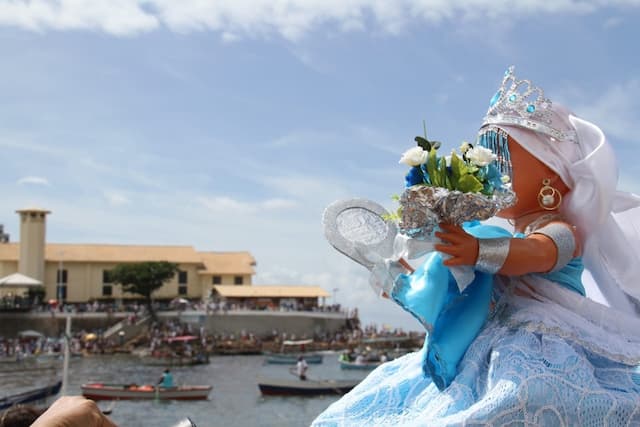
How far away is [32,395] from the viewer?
21.9 meters

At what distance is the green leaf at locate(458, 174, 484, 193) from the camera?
257 centimetres

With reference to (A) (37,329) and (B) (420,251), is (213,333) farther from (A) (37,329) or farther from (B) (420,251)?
(B) (420,251)

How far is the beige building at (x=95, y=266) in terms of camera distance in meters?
52.4

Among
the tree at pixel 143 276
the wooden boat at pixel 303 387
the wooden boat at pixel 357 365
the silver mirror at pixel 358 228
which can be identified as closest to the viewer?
the silver mirror at pixel 358 228

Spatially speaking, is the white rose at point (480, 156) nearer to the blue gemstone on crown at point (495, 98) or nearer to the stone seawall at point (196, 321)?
the blue gemstone on crown at point (495, 98)

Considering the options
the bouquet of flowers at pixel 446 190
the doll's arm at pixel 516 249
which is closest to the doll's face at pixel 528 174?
the doll's arm at pixel 516 249

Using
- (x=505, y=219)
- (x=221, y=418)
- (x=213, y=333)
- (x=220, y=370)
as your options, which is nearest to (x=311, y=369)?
(x=220, y=370)

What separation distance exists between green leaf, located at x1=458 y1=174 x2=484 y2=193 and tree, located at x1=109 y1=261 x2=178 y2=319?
157 ft

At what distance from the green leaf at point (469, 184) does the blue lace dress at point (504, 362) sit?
28 cm

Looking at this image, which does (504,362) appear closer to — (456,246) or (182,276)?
(456,246)

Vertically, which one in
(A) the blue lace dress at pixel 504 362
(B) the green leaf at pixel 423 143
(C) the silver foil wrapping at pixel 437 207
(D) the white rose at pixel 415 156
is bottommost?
(A) the blue lace dress at pixel 504 362

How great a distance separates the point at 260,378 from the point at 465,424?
2391 centimetres

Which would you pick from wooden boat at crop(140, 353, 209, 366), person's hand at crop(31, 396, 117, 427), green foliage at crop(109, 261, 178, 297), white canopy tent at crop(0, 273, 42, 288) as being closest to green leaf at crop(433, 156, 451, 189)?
person's hand at crop(31, 396, 117, 427)

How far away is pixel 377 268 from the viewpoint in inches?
109
